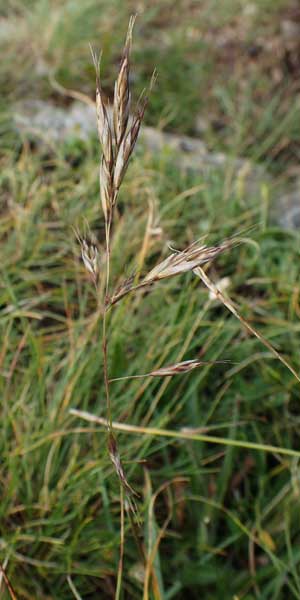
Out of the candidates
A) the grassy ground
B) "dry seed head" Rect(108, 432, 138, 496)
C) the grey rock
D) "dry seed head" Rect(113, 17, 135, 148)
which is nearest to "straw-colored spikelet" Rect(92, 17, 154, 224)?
"dry seed head" Rect(113, 17, 135, 148)

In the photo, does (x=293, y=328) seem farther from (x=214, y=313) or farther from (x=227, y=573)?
(x=227, y=573)

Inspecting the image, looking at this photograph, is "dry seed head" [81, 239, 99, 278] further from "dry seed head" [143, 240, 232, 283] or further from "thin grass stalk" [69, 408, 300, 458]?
"thin grass stalk" [69, 408, 300, 458]

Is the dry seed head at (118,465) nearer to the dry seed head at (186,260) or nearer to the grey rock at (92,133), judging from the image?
the dry seed head at (186,260)

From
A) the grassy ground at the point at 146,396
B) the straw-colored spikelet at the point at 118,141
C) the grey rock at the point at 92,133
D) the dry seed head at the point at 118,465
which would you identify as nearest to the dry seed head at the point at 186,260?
the straw-colored spikelet at the point at 118,141

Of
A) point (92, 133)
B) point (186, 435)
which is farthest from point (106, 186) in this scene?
point (92, 133)

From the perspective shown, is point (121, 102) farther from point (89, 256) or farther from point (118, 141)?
point (89, 256)

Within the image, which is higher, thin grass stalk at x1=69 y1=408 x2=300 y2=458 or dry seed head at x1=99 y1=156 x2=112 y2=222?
dry seed head at x1=99 y1=156 x2=112 y2=222

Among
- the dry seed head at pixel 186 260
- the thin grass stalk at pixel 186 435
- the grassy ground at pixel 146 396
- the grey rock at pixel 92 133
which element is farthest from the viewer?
the grey rock at pixel 92 133

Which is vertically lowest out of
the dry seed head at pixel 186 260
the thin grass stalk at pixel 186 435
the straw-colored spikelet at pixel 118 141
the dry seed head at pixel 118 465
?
the thin grass stalk at pixel 186 435

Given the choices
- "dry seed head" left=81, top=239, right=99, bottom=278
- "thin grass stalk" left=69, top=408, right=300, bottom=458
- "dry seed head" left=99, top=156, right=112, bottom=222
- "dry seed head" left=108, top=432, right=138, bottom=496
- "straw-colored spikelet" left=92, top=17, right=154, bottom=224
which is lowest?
"thin grass stalk" left=69, top=408, right=300, bottom=458
